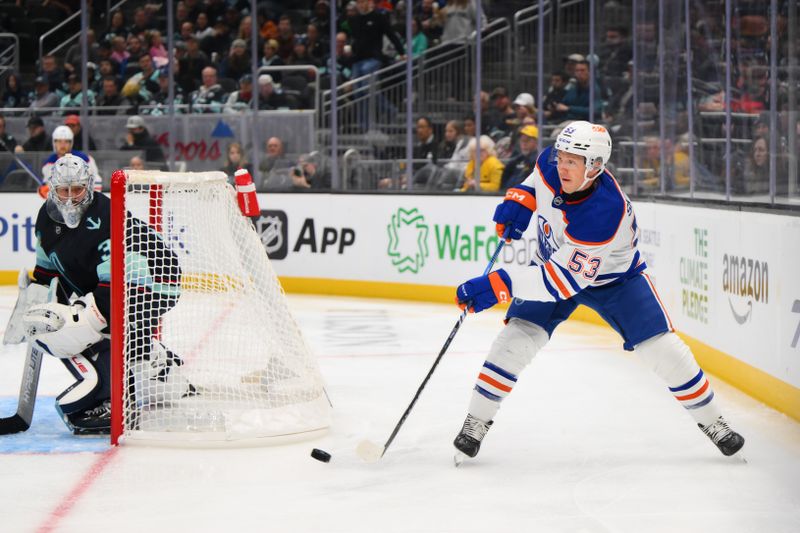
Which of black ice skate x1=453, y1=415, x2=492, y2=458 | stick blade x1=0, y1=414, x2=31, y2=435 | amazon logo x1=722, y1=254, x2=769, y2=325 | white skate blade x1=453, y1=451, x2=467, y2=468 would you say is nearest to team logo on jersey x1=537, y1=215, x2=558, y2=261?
black ice skate x1=453, y1=415, x2=492, y2=458

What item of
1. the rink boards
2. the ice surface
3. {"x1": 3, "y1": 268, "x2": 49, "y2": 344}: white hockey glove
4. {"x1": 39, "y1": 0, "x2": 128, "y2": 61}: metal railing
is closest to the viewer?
the ice surface

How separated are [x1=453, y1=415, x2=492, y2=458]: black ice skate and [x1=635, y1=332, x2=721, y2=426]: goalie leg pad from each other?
577mm

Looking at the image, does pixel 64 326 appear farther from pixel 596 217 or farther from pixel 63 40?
pixel 63 40

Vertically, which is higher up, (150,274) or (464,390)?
(150,274)

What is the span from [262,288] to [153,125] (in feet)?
18.4

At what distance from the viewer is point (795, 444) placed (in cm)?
414

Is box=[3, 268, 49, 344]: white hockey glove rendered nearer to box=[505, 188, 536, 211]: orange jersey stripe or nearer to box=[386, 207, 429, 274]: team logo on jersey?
box=[505, 188, 536, 211]: orange jersey stripe

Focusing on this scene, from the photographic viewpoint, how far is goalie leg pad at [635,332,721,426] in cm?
381

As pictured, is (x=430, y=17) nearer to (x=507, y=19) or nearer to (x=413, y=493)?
(x=507, y=19)

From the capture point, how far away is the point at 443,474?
12.3 ft

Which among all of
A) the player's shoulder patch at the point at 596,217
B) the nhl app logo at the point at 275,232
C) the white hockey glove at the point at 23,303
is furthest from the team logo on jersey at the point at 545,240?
the nhl app logo at the point at 275,232

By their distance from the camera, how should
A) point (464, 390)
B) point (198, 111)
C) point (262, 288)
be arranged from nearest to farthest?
point (262, 288) < point (464, 390) < point (198, 111)

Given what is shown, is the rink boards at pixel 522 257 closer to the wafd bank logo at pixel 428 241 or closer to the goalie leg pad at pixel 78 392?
the wafd bank logo at pixel 428 241

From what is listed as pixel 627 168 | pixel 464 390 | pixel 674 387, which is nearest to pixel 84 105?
pixel 627 168
